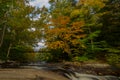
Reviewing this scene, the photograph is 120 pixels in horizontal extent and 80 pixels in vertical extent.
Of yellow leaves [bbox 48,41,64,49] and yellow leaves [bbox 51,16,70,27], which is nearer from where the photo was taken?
yellow leaves [bbox 51,16,70,27]

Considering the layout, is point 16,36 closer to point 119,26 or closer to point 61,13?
point 61,13

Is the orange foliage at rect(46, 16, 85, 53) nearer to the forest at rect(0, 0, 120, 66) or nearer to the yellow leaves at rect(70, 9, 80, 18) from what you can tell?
the forest at rect(0, 0, 120, 66)

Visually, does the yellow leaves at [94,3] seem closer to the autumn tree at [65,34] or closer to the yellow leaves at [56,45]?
the autumn tree at [65,34]

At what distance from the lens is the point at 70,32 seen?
2861 cm

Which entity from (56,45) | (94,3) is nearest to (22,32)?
(56,45)

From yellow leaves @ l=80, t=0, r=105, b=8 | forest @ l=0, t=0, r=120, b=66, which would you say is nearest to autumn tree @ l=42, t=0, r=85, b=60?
forest @ l=0, t=0, r=120, b=66

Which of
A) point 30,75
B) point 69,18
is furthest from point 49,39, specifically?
point 30,75

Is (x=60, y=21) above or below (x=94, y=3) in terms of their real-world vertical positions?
below

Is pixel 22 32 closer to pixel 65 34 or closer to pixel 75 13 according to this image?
pixel 65 34

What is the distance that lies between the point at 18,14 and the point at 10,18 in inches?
142

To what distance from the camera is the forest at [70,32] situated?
28.6 meters

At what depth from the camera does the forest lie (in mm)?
28609

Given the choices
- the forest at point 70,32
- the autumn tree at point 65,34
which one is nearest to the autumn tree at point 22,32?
the forest at point 70,32

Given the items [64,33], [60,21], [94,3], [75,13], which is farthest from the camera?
[75,13]
